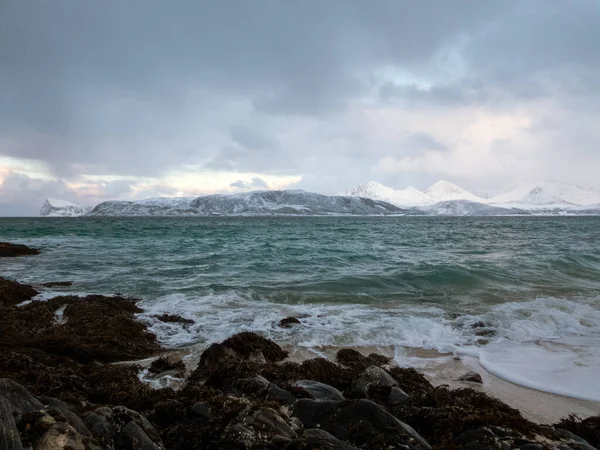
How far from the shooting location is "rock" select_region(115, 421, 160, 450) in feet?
11.5

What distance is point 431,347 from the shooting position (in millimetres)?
8469

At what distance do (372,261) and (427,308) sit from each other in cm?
1087

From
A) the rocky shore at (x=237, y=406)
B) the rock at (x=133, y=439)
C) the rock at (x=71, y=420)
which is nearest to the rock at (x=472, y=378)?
the rocky shore at (x=237, y=406)

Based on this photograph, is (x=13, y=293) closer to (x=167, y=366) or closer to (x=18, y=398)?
(x=167, y=366)

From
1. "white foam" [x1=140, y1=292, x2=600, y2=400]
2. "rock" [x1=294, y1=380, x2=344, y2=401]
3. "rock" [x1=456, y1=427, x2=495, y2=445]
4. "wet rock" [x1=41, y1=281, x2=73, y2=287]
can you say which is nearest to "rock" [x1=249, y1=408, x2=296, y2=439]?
"rock" [x1=294, y1=380, x2=344, y2=401]

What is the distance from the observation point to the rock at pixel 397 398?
491 centimetres

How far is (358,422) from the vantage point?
4.04 meters

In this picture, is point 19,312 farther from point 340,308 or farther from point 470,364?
point 470,364

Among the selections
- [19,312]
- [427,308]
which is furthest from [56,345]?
[427,308]

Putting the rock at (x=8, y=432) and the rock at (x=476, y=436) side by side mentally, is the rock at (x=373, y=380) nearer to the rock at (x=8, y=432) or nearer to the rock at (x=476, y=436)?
the rock at (x=476, y=436)

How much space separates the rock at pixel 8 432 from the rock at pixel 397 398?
4097 millimetres

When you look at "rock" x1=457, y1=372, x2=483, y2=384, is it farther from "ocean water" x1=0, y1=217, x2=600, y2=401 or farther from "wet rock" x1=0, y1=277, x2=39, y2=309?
"wet rock" x1=0, y1=277, x2=39, y2=309

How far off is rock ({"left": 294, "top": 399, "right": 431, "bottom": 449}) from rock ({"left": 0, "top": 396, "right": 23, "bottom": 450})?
2.77 metres

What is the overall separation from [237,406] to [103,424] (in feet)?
4.75
